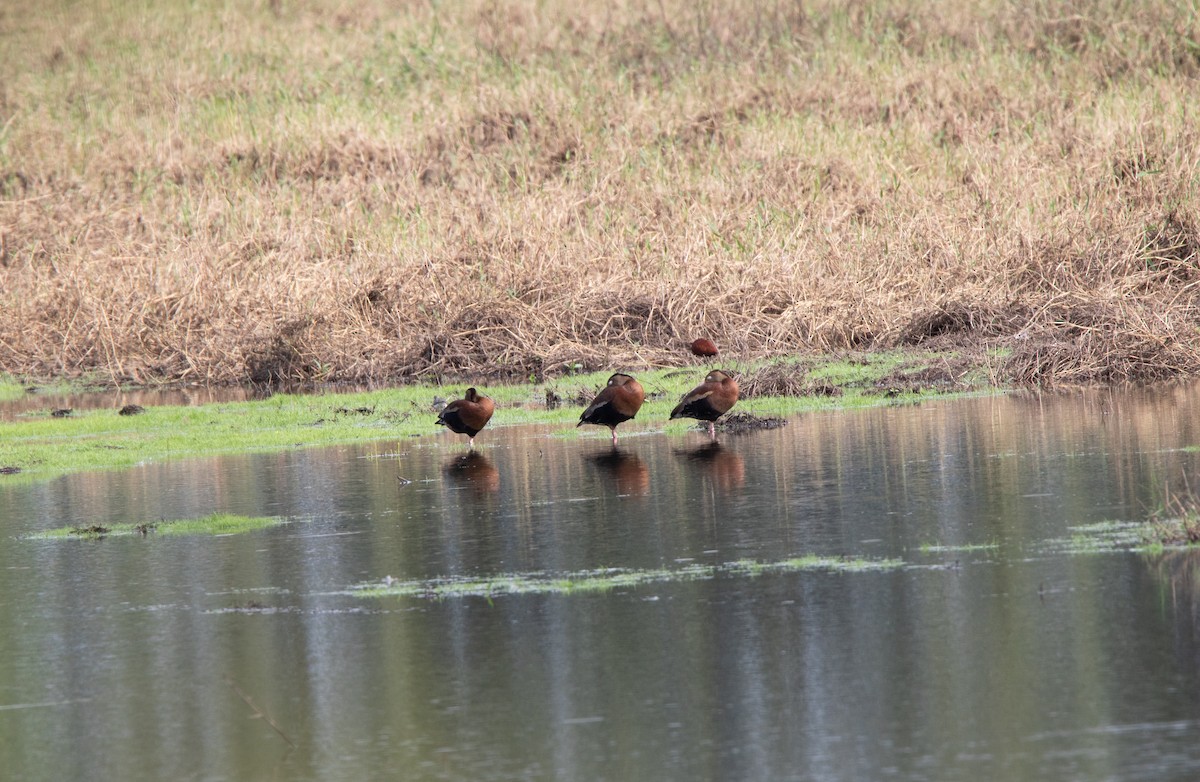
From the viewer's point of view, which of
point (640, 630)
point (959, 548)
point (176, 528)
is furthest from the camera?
point (176, 528)

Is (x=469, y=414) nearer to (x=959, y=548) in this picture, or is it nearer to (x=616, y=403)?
(x=616, y=403)

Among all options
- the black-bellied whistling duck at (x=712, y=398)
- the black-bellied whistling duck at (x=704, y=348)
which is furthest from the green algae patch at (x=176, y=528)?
the black-bellied whistling duck at (x=704, y=348)

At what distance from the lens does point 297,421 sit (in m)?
14.6

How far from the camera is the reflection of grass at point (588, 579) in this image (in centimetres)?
709

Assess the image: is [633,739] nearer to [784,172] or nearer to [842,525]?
[842,525]

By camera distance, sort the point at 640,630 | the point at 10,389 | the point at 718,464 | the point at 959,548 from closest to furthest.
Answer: the point at 640,630 → the point at 959,548 → the point at 718,464 → the point at 10,389

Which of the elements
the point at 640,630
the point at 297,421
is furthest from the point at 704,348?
the point at 640,630

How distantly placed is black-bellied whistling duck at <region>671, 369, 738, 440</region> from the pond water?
1283mm

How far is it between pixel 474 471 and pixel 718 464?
5.57 ft

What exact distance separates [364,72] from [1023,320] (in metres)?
17.4

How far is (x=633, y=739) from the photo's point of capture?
198 inches

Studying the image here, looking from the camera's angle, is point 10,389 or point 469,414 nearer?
point 469,414

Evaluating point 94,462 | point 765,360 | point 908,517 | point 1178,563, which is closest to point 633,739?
point 1178,563

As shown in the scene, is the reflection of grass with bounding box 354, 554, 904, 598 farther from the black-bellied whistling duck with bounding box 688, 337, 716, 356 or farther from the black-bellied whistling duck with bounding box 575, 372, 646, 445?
the black-bellied whistling duck with bounding box 688, 337, 716, 356
